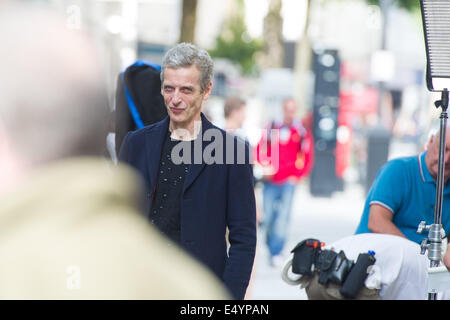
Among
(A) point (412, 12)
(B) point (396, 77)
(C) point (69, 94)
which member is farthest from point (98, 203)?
(B) point (396, 77)

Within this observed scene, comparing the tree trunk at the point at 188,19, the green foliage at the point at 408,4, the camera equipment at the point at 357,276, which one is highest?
the green foliage at the point at 408,4

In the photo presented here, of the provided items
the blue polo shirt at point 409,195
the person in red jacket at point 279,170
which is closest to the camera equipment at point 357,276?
the blue polo shirt at point 409,195

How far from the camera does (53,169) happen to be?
1.29 m

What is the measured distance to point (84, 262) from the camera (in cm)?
137

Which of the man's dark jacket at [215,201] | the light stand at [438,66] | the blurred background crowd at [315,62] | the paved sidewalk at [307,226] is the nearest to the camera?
the man's dark jacket at [215,201]

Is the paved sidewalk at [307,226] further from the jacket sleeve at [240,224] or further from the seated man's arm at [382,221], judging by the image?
the jacket sleeve at [240,224]

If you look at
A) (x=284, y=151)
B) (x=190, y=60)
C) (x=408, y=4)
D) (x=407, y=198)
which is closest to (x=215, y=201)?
(x=190, y=60)

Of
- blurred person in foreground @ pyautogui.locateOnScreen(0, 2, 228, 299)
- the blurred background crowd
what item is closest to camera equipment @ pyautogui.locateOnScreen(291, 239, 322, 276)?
the blurred background crowd

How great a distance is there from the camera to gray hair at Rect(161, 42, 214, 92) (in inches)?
122

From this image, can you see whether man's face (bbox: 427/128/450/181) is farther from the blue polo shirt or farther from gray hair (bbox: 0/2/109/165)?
gray hair (bbox: 0/2/109/165)

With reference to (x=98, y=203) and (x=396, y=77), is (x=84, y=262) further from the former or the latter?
(x=396, y=77)

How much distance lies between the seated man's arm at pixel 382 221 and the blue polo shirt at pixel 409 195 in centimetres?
2

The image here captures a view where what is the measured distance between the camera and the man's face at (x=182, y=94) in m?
3.07
